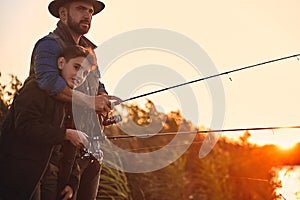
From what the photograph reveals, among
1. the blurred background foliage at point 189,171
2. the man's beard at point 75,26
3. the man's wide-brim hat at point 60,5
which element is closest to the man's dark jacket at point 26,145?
the man's beard at point 75,26

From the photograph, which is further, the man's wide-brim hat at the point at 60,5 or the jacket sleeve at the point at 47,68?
the man's wide-brim hat at the point at 60,5

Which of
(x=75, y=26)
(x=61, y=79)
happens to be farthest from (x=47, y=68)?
(x=75, y=26)

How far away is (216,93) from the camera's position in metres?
4.69

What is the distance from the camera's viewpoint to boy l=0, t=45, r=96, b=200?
10.4 feet

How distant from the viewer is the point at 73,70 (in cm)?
339

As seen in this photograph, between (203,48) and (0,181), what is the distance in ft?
6.69

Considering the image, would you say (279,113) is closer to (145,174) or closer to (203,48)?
(203,48)

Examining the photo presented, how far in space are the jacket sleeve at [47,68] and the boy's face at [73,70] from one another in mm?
65

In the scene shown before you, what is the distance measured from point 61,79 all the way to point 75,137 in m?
0.29

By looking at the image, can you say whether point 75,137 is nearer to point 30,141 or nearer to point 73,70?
point 30,141

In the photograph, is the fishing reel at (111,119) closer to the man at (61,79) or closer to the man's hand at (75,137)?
the man at (61,79)

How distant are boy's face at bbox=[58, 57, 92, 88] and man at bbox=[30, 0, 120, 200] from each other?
0.06 metres

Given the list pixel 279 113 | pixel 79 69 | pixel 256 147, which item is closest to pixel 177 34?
pixel 279 113

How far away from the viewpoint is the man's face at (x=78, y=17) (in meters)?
3.49
